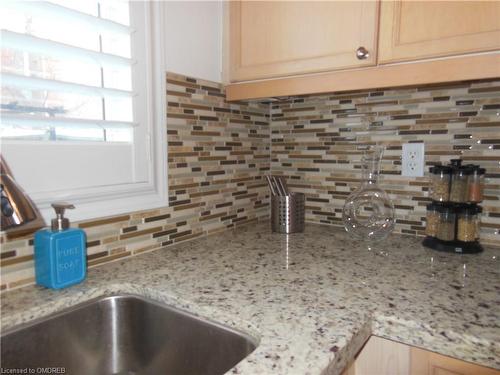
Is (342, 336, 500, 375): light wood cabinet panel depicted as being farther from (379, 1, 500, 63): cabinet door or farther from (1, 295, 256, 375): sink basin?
(379, 1, 500, 63): cabinet door

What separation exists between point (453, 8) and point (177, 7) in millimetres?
785

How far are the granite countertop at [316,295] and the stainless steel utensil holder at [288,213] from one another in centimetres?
17

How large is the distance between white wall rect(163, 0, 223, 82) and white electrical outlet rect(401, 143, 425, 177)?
72 cm

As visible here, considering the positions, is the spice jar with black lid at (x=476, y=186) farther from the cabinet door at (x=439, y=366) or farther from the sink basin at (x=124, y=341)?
the sink basin at (x=124, y=341)

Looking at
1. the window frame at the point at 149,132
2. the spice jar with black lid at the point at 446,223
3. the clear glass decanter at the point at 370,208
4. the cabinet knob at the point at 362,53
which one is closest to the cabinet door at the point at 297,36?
the cabinet knob at the point at 362,53

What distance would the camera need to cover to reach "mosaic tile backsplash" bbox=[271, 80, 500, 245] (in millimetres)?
1117

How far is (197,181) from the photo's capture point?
1221 millimetres

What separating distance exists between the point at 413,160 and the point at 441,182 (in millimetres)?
150

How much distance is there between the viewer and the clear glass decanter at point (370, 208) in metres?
1.20

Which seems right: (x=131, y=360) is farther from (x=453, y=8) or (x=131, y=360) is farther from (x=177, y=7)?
(x=453, y=8)

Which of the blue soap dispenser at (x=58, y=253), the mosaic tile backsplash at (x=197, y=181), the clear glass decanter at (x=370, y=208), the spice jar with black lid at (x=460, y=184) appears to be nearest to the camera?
the blue soap dispenser at (x=58, y=253)

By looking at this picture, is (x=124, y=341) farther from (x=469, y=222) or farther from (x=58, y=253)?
(x=469, y=222)

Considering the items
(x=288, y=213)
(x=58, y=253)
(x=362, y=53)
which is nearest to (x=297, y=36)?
(x=362, y=53)

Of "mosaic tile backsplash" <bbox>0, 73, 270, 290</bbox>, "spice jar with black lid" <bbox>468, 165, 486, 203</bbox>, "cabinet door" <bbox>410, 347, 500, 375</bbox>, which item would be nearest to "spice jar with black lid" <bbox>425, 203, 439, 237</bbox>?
"spice jar with black lid" <bbox>468, 165, 486, 203</bbox>
